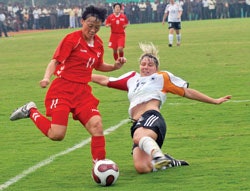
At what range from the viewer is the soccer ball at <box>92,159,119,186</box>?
9734mm

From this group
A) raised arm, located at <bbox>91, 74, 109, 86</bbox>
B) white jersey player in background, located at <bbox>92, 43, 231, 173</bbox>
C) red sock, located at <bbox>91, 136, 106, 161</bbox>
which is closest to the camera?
red sock, located at <bbox>91, 136, 106, 161</bbox>

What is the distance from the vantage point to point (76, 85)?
10.6m

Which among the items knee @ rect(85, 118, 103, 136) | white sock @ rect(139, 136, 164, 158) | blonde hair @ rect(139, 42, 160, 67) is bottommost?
white sock @ rect(139, 136, 164, 158)

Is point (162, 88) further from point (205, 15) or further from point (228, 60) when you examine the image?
point (205, 15)

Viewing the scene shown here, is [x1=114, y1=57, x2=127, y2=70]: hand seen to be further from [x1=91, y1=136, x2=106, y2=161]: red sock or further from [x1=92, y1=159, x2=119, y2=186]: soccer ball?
[x1=92, y1=159, x2=119, y2=186]: soccer ball

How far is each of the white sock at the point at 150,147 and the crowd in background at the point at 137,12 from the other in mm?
69843

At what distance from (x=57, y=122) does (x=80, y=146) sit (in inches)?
93.8

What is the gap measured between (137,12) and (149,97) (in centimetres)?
7366

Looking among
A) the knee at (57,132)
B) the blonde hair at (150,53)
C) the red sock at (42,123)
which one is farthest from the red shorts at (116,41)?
the knee at (57,132)

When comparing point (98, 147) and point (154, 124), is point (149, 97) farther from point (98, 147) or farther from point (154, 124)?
point (98, 147)

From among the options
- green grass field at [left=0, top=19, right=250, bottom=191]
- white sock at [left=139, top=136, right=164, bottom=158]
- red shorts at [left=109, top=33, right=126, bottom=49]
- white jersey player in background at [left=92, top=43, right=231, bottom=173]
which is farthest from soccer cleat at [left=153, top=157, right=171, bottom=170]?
red shorts at [left=109, top=33, right=126, bottom=49]

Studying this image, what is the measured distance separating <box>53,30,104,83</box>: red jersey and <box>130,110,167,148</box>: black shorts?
803 mm

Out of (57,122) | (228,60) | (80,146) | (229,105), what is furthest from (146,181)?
(228,60)

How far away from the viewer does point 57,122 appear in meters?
10.4
